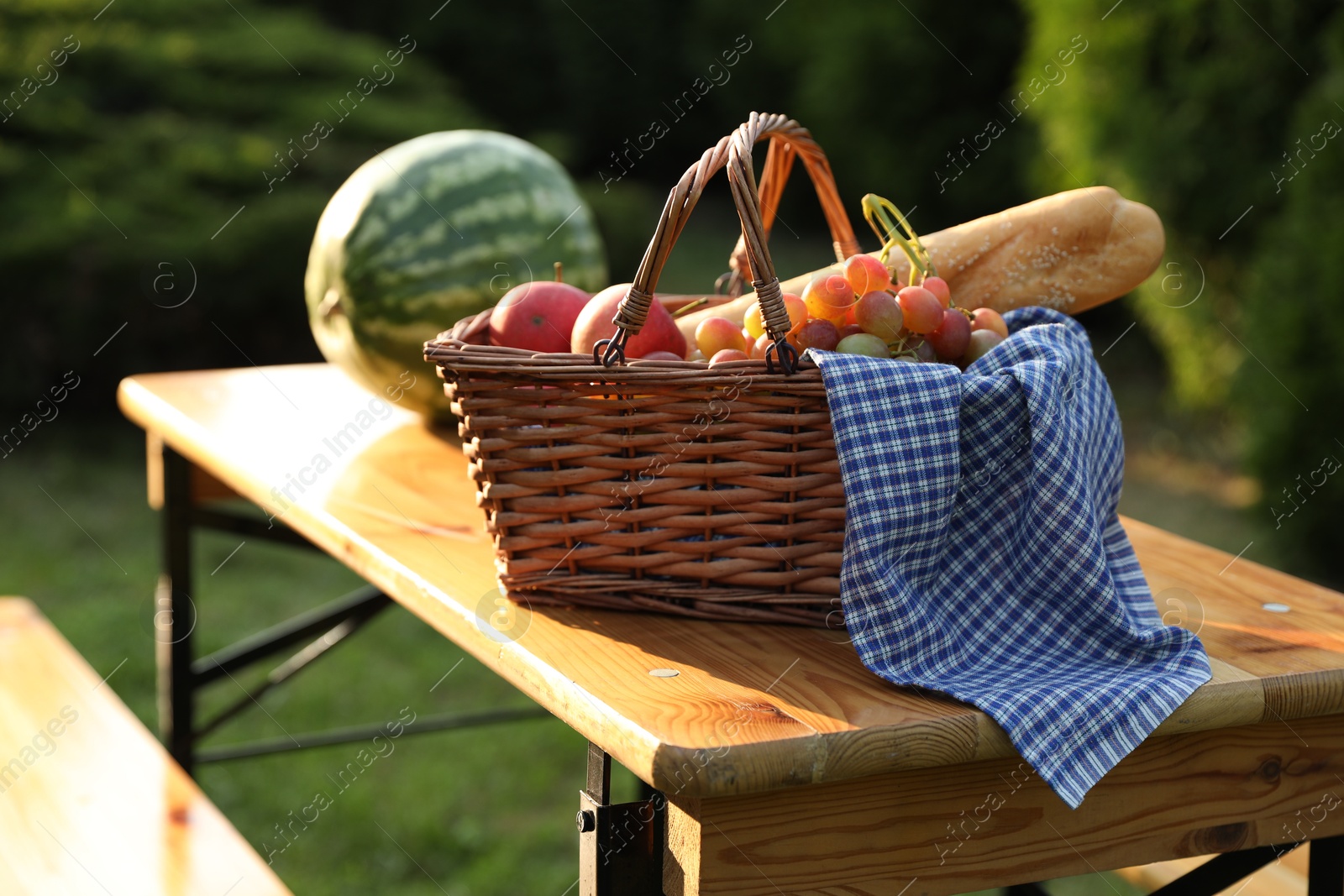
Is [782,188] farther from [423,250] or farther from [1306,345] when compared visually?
[1306,345]

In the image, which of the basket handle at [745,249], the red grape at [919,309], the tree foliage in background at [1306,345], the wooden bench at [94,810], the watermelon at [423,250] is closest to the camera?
the basket handle at [745,249]

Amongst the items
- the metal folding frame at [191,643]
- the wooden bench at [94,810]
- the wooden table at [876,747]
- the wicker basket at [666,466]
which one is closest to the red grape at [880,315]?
the wicker basket at [666,466]

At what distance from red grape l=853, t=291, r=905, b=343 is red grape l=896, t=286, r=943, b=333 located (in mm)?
12

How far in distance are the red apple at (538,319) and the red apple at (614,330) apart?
3.6 inches

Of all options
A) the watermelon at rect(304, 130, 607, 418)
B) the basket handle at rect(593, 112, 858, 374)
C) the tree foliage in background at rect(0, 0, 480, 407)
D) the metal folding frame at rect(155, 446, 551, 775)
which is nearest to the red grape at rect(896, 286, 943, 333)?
the basket handle at rect(593, 112, 858, 374)

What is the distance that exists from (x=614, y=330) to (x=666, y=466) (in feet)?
0.54

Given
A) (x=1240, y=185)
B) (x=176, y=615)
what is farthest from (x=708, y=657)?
(x=1240, y=185)

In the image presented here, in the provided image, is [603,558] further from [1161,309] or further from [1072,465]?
[1161,309]

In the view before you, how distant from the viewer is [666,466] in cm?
108

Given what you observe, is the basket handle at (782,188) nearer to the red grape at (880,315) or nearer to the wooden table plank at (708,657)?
the red grape at (880,315)

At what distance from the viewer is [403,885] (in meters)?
2.56

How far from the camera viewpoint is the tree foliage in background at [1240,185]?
3.49 meters

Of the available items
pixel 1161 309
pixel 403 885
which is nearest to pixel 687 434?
pixel 403 885

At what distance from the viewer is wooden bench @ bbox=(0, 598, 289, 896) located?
160 cm
